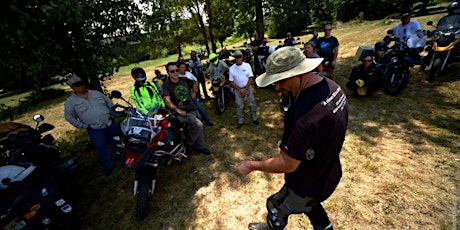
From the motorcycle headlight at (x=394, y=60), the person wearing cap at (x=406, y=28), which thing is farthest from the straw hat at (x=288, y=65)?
the person wearing cap at (x=406, y=28)

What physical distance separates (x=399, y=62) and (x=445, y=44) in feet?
4.00

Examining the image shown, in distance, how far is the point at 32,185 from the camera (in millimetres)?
2918

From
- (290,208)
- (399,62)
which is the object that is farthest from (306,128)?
(399,62)

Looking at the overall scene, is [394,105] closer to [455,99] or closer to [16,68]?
[455,99]

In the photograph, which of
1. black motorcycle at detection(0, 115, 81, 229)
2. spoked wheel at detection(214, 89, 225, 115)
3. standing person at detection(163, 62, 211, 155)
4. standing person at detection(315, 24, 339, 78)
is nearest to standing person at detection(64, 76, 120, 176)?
black motorcycle at detection(0, 115, 81, 229)

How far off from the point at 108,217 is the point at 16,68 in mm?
3223

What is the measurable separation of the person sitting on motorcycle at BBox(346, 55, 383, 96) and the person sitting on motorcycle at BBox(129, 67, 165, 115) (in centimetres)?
518

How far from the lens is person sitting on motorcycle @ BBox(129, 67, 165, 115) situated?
3850 mm

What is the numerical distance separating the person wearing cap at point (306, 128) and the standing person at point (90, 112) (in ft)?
11.1

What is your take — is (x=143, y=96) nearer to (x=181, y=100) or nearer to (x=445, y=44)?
(x=181, y=100)

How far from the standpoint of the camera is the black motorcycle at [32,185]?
2674 millimetres

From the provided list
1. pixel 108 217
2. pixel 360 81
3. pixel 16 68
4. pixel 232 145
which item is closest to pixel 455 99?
pixel 360 81

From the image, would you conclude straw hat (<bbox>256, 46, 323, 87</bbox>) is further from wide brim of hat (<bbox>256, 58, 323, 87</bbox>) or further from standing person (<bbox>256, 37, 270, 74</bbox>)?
standing person (<bbox>256, 37, 270, 74</bbox>)

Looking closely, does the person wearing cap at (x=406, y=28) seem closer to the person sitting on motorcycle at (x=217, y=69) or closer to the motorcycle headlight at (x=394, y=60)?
the motorcycle headlight at (x=394, y=60)
